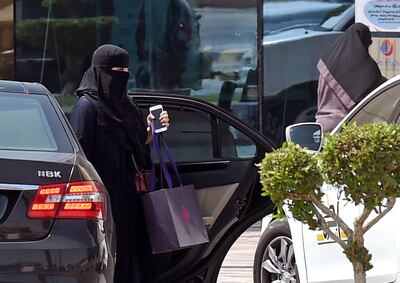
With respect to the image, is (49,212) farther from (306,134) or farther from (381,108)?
(381,108)

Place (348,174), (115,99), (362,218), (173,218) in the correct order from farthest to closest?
(115,99)
(173,218)
(362,218)
(348,174)

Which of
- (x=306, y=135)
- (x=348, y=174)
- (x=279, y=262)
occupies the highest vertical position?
(x=348, y=174)

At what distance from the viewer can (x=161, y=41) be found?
12453mm

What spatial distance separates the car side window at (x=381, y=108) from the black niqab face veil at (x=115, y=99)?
1438 mm

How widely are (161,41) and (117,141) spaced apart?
612cm

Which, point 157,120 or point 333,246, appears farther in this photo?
point 157,120

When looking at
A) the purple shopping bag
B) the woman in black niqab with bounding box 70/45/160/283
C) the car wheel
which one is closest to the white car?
the car wheel

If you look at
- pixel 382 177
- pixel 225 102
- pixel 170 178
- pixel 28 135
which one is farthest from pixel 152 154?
pixel 225 102

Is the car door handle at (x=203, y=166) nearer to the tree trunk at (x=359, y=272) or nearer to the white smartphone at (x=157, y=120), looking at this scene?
the white smartphone at (x=157, y=120)

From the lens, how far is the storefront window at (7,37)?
491 inches

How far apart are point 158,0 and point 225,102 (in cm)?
155

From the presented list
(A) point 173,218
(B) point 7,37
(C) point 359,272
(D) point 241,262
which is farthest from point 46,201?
(B) point 7,37

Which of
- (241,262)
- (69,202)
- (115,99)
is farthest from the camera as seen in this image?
(241,262)

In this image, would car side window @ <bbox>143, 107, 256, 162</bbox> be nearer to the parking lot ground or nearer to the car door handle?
the car door handle
